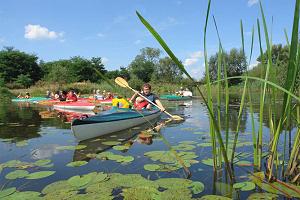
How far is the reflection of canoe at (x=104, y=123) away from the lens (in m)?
5.50

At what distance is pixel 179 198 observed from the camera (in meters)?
2.62

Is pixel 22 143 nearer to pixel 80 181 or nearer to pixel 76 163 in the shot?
pixel 76 163

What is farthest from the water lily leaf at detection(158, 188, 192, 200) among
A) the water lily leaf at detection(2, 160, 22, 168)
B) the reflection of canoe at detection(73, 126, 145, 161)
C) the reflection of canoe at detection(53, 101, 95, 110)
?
the reflection of canoe at detection(53, 101, 95, 110)

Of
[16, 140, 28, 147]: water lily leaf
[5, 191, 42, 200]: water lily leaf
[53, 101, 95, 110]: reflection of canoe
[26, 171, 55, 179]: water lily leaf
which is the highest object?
[53, 101, 95, 110]: reflection of canoe

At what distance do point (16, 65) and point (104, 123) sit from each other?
3882 centimetres

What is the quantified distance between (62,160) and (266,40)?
334 centimetres

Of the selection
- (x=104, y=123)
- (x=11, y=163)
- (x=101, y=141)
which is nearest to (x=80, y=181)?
(x=11, y=163)

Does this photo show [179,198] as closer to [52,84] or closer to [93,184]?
[93,184]

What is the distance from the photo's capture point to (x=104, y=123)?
621 cm

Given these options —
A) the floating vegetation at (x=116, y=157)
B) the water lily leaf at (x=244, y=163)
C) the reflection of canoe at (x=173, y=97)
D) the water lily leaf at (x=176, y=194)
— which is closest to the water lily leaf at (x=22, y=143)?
the floating vegetation at (x=116, y=157)

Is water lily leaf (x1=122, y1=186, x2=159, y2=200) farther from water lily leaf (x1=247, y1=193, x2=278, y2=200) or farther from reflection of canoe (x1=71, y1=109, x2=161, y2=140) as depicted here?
reflection of canoe (x1=71, y1=109, x2=161, y2=140)

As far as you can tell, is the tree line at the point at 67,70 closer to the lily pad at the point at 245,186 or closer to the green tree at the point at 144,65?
the green tree at the point at 144,65

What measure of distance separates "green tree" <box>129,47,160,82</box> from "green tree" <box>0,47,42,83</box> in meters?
A: 23.8

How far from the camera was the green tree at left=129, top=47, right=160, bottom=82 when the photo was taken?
62.9 m
